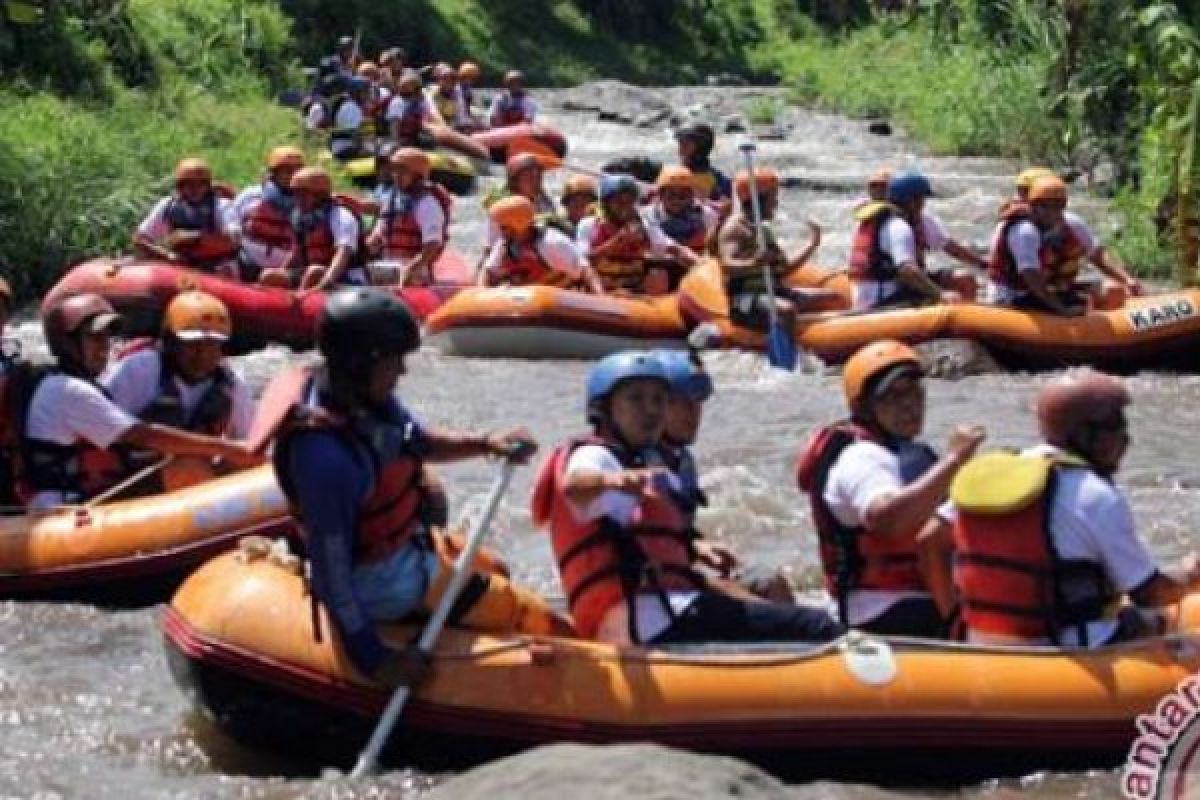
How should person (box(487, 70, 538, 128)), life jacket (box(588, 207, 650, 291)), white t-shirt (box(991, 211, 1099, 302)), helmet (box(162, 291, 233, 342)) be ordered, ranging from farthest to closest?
person (box(487, 70, 538, 128)) < life jacket (box(588, 207, 650, 291)) < white t-shirt (box(991, 211, 1099, 302)) < helmet (box(162, 291, 233, 342))

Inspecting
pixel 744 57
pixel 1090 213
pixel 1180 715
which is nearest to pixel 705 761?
pixel 1180 715

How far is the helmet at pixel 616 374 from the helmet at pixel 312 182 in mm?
7460

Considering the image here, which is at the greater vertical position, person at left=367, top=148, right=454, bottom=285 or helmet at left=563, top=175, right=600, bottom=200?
helmet at left=563, top=175, right=600, bottom=200

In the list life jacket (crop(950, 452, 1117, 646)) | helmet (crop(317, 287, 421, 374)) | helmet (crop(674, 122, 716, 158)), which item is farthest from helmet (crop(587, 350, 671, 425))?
helmet (crop(674, 122, 716, 158))

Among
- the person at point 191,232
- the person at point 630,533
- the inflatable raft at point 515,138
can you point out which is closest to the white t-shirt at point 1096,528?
the person at point 630,533

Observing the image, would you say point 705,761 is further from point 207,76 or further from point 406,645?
point 207,76

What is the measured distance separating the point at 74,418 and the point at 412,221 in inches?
258

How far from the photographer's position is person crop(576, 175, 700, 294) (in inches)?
513

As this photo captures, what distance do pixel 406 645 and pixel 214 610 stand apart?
61 cm

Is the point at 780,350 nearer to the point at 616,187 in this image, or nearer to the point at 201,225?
the point at 616,187

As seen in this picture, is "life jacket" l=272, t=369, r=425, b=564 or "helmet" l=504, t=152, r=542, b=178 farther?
"helmet" l=504, t=152, r=542, b=178

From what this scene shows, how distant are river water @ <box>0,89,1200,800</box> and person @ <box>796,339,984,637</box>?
0.55 metres

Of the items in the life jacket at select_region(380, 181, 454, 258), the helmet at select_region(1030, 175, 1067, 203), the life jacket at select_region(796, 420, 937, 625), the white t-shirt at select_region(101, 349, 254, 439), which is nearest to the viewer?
the life jacket at select_region(796, 420, 937, 625)

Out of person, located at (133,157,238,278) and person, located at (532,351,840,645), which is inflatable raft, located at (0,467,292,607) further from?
person, located at (133,157,238,278)
